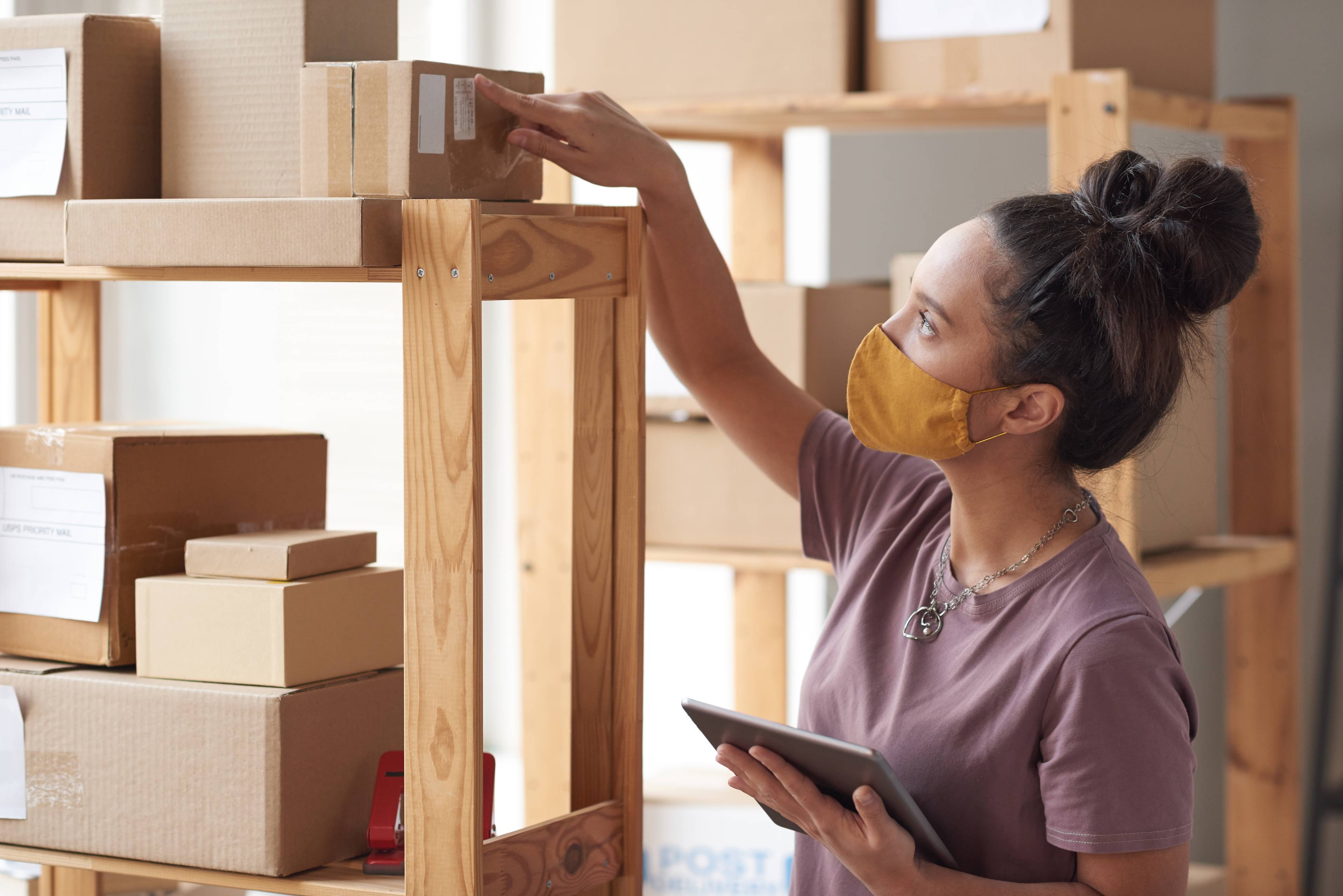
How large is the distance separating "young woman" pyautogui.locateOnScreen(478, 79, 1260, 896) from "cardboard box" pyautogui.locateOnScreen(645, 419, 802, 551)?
0.78 m

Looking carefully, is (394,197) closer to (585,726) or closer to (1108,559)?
(585,726)

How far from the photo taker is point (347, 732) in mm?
1361

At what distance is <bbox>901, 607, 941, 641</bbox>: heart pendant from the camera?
1.38 meters

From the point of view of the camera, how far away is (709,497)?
90.8 inches

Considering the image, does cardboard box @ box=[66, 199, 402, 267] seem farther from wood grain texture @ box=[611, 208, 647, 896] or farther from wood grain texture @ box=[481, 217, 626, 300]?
wood grain texture @ box=[611, 208, 647, 896]

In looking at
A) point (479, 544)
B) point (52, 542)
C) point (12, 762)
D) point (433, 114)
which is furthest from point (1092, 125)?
point (12, 762)

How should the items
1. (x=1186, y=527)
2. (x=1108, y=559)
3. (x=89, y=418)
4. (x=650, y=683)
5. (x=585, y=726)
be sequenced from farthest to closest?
(x=650, y=683)
(x=1186, y=527)
(x=89, y=418)
(x=585, y=726)
(x=1108, y=559)

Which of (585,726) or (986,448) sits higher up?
(986,448)

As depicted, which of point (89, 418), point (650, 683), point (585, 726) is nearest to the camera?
point (585, 726)

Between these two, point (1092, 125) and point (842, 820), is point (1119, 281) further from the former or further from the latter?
point (1092, 125)

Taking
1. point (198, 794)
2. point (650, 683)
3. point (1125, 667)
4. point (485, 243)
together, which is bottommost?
point (650, 683)

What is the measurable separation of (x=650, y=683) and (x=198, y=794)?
85.1 inches

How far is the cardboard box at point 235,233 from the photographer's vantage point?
1.16 m

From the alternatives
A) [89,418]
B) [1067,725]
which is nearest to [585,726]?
[1067,725]
